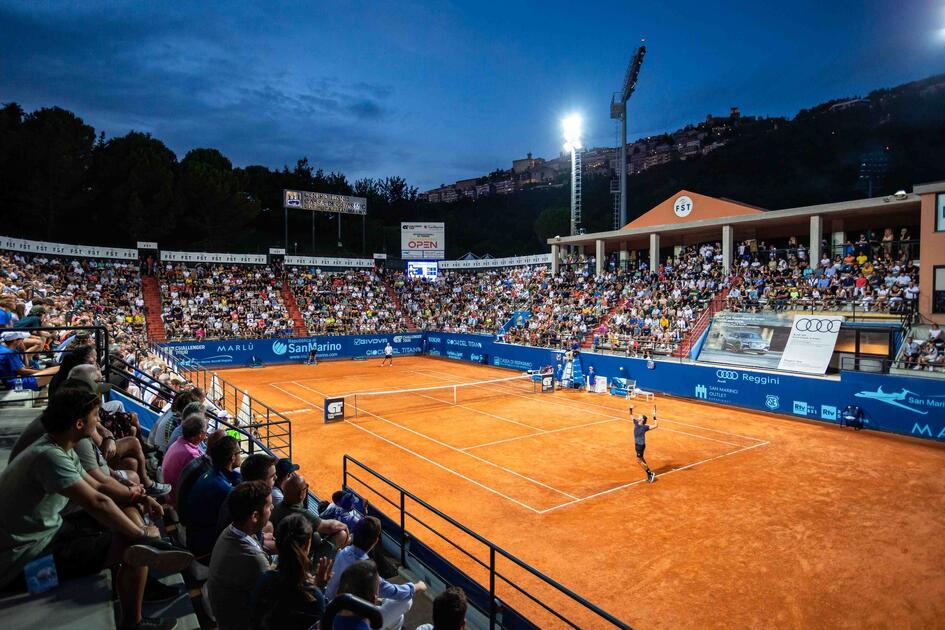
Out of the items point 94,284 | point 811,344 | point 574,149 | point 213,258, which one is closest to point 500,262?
point 574,149

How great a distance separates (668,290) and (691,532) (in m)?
23.9

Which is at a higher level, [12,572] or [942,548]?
[12,572]

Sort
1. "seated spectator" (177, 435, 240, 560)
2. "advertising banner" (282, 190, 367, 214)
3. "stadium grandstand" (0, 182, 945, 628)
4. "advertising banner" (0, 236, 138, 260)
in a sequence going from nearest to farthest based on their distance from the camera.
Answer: "stadium grandstand" (0, 182, 945, 628)
"seated spectator" (177, 435, 240, 560)
"advertising banner" (0, 236, 138, 260)
"advertising banner" (282, 190, 367, 214)

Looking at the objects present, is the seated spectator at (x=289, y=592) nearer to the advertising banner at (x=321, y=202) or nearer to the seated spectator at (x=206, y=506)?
the seated spectator at (x=206, y=506)

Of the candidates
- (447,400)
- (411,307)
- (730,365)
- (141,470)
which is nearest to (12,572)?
(141,470)

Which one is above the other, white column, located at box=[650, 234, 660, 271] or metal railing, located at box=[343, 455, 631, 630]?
white column, located at box=[650, 234, 660, 271]

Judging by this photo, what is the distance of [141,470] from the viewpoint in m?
5.75

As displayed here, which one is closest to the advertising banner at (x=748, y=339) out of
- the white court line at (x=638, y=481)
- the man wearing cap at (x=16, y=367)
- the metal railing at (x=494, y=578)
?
the white court line at (x=638, y=481)

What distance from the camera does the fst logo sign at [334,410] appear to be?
68.3 ft

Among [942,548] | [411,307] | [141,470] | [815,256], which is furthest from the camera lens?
[411,307]

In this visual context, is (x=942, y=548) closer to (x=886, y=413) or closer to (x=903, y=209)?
(x=886, y=413)

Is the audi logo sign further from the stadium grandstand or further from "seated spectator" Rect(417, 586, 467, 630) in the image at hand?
"seated spectator" Rect(417, 586, 467, 630)

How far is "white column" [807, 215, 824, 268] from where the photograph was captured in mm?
28303

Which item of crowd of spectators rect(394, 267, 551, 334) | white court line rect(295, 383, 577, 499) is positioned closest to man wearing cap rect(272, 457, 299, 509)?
white court line rect(295, 383, 577, 499)
